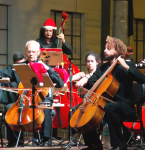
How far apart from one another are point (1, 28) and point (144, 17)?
3671 mm

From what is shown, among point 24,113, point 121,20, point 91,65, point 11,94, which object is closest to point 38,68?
point 24,113

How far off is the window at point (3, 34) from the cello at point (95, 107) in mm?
3906

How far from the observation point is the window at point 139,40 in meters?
8.23

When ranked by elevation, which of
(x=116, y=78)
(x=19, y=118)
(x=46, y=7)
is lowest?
(x=19, y=118)

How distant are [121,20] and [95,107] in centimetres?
365

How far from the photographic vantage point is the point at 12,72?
3.92m

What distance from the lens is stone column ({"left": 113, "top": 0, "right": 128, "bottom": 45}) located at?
633 centimetres

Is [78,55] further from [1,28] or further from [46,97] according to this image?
[46,97]

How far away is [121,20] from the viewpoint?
6355mm

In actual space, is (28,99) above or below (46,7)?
below

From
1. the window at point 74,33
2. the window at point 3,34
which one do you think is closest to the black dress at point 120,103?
the window at point 3,34

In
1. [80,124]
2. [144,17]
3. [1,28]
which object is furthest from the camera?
[144,17]

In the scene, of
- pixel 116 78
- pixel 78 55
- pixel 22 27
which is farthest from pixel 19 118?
pixel 78 55

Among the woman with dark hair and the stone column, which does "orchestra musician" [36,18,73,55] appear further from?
the stone column
